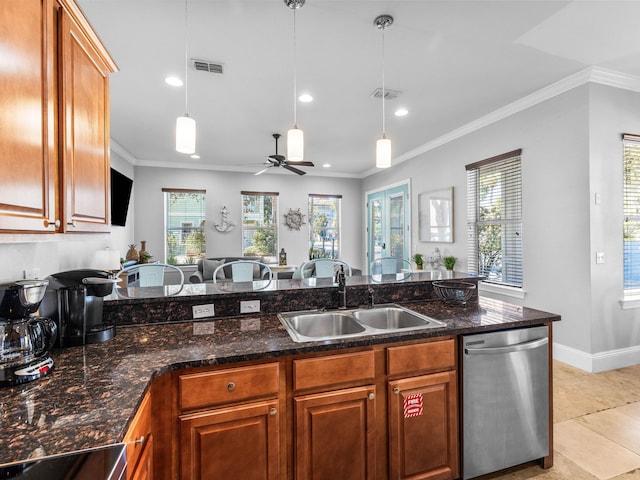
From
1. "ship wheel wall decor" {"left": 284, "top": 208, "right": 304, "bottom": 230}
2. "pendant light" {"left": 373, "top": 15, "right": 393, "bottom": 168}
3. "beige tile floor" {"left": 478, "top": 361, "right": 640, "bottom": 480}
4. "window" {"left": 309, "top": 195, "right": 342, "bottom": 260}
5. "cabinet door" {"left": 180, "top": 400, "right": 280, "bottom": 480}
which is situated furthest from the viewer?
"window" {"left": 309, "top": 195, "right": 342, "bottom": 260}

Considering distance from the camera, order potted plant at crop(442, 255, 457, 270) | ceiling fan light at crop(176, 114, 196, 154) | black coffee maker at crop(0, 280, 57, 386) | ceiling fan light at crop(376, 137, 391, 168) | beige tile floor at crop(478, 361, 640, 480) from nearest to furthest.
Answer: black coffee maker at crop(0, 280, 57, 386)
beige tile floor at crop(478, 361, 640, 480)
ceiling fan light at crop(176, 114, 196, 154)
ceiling fan light at crop(376, 137, 391, 168)
potted plant at crop(442, 255, 457, 270)

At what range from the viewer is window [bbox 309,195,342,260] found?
23.5ft

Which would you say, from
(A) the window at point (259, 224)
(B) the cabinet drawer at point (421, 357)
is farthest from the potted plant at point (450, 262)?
(A) the window at point (259, 224)

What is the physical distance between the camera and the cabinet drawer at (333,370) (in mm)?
1336

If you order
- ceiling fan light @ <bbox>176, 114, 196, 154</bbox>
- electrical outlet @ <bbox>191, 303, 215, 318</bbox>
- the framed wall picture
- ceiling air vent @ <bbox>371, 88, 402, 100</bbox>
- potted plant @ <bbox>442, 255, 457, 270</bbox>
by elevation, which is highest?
ceiling air vent @ <bbox>371, 88, 402, 100</bbox>

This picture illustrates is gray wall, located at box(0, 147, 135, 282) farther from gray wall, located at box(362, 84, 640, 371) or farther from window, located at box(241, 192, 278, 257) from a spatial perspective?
window, located at box(241, 192, 278, 257)

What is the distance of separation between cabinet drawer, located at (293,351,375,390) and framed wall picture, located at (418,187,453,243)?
3628 millimetres

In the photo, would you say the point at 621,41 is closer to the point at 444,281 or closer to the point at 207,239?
the point at 444,281

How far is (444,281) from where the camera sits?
2277 millimetres

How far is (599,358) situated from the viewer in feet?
9.69

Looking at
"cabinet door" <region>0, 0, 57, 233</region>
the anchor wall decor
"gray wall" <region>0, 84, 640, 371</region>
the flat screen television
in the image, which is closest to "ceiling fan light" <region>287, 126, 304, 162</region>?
"cabinet door" <region>0, 0, 57, 233</region>

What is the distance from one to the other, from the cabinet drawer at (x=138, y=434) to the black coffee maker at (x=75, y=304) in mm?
530

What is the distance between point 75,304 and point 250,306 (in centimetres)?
84

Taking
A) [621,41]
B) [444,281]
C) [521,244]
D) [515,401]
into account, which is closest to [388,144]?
[444,281]
